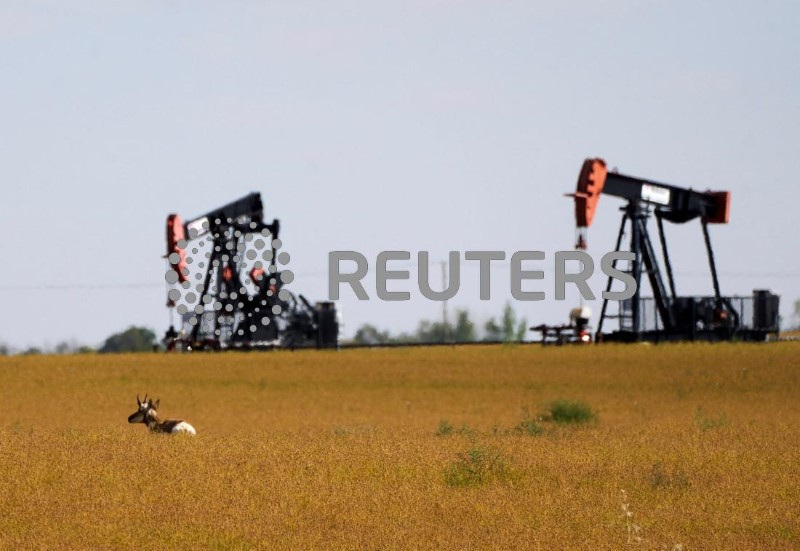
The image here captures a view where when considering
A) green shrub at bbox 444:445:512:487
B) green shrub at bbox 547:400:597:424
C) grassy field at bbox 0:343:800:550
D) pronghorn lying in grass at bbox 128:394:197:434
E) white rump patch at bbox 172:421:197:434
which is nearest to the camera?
grassy field at bbox 0:343:800:550

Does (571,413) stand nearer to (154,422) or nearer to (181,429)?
(154,422)

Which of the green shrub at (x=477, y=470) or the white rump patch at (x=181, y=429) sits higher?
the white rump patch at (x=181, y=429)

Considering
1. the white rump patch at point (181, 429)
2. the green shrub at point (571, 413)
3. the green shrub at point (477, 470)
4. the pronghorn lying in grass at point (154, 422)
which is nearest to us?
the green shrub at point (477, 470)

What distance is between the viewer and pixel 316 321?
62625 millimetres

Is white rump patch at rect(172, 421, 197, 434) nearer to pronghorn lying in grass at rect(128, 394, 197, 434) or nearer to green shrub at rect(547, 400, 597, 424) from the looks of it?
pronghorn lying in grass at rect(128, 394, 197, 434)

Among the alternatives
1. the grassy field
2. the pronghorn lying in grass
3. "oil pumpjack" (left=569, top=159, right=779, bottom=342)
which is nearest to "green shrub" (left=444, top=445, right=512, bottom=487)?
the grassy field

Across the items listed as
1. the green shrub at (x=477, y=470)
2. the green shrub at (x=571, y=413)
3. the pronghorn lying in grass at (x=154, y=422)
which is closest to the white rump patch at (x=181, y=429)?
the pronghorn lying in grass at (x=154, y=422)

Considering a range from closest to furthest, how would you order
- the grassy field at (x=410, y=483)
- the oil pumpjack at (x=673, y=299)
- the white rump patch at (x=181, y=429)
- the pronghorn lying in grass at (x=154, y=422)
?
the grassy field at (x=410, y=483)
the white rump patch at (x=181, y=429)
the pronghorn lying in grass at (x=154, y=422)
the oil pumpjack at (x=673, y=299)

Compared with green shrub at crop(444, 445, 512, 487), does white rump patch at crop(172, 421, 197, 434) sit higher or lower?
higher

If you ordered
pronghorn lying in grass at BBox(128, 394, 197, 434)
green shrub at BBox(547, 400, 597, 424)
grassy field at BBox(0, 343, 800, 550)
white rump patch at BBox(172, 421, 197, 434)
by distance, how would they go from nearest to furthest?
1. grassy field at BBox(0, 343, 800, 550)
2. white rump patch at BBox(172, 421, 197, 434)
3. pronghorn lying in grass at BBox(128, 394, 197, 434)
4. green shrub at BBox(547, 400, 597, 424)

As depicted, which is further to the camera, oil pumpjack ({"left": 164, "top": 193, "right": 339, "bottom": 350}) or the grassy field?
oil pumpjack ({"left": 164, "top": 193, "right": 339, "bottom": 350})

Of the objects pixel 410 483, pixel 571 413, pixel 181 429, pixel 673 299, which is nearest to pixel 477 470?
pixel 410 483

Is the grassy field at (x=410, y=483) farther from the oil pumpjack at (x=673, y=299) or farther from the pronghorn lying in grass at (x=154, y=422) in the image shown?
the oil pumpjack at (x=673, y=299)

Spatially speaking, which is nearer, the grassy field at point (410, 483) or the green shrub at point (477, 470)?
the grassy field at point (410, 483)
